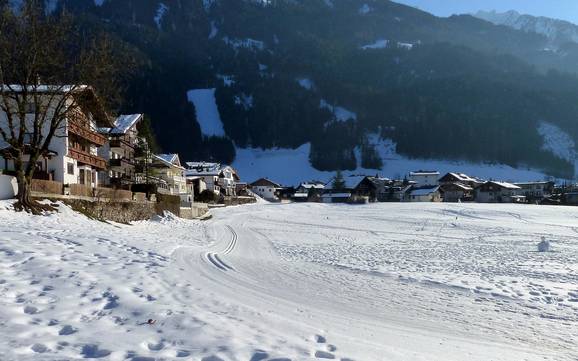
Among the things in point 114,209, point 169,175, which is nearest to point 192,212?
point 114,209

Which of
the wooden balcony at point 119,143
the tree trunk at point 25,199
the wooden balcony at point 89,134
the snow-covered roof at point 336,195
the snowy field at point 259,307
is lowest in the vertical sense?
the snowy field at point 259,307

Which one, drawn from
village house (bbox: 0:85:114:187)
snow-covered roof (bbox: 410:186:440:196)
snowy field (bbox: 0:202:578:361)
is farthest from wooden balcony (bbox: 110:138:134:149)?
snow-covered roof (bbox: 410:186:440:196)

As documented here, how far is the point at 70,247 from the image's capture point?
14234 millimetres

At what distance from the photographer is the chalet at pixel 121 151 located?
188 feet

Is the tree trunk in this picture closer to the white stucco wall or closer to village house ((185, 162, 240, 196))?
the white stucco wall

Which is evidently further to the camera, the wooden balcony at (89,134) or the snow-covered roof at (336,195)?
the snow-covered roof at (336,195)

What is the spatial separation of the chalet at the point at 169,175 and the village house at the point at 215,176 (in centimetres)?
2883

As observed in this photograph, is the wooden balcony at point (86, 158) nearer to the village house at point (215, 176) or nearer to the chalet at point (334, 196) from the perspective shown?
the village house at point (215, 176)

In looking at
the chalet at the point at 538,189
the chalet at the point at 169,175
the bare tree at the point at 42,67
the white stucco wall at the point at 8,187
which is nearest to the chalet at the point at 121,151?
the chalet at the point at 169,175

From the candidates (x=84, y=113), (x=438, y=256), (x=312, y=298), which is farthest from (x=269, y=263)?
(x=84, y=113)

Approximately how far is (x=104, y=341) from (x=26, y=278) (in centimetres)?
435

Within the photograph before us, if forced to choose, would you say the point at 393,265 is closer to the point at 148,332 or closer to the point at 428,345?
the point at 428,345

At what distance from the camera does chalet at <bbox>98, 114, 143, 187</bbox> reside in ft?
188

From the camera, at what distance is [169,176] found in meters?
81.2
